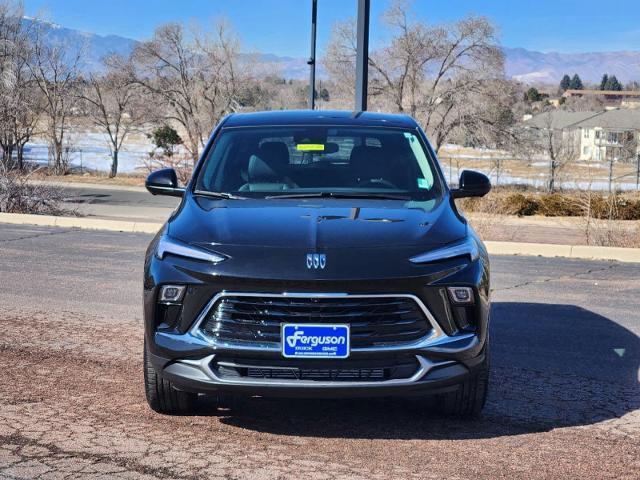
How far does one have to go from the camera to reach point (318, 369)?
474 centimetres

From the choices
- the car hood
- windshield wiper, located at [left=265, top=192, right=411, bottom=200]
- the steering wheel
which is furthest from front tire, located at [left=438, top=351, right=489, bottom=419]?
the steering wheel

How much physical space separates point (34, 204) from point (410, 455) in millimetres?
15854

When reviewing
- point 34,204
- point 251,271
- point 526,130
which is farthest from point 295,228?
point 526,130

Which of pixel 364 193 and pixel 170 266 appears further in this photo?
pixel 364 193

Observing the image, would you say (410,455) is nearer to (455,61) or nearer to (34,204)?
(34,204)

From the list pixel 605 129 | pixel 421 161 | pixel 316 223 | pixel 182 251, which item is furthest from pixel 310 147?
pixel 605 129

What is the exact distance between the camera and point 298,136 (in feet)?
21.7

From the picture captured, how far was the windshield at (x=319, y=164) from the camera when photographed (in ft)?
20.2

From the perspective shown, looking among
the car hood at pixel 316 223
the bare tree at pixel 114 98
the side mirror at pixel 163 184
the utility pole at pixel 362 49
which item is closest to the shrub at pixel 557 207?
the utility pole at pixel 362 49

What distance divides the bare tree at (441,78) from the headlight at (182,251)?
40014 mm

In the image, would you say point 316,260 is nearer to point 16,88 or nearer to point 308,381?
point 308,381

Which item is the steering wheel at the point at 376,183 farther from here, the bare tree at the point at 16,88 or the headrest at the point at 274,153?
the bare tree at the point at 16,88

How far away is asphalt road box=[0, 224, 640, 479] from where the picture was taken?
4.63m

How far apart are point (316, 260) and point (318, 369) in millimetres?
532
